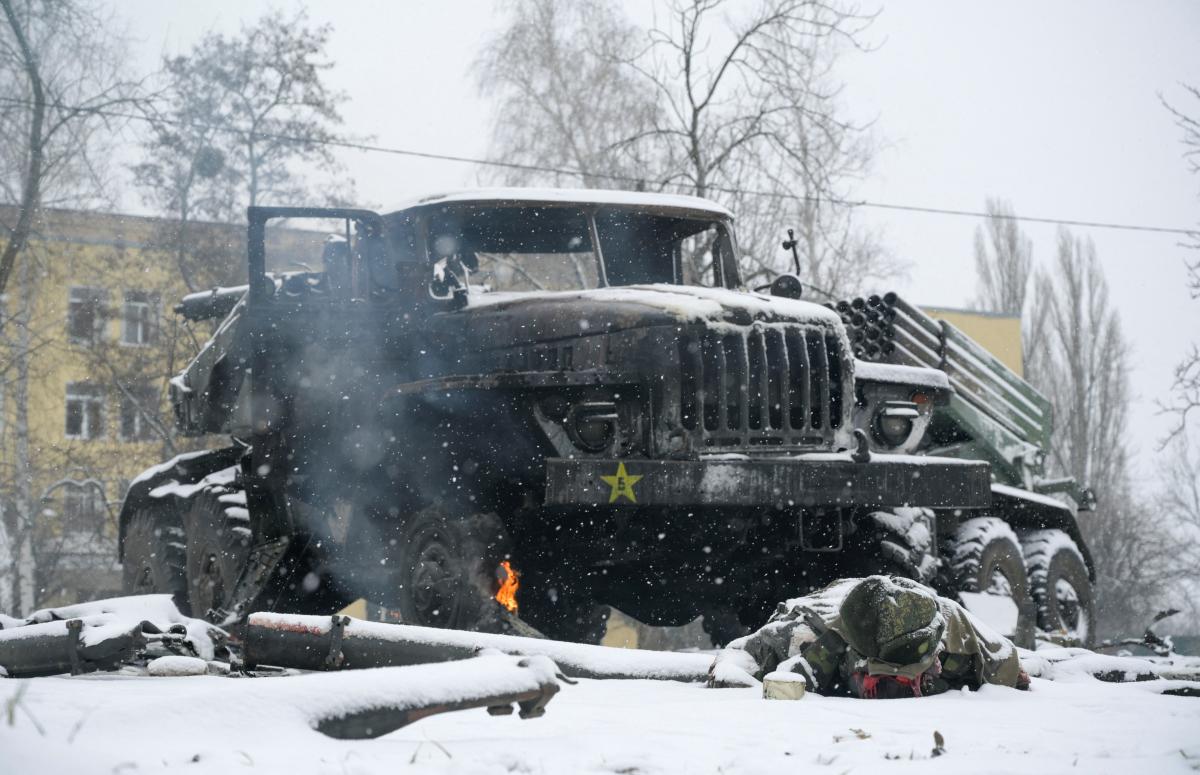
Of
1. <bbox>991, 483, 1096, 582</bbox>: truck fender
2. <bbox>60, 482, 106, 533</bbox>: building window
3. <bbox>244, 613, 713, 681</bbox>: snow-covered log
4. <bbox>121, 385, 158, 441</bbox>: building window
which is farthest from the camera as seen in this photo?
<bbox>60, 482, 106, 533</bbox>: building window

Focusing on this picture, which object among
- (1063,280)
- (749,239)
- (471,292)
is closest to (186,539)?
(471,292)

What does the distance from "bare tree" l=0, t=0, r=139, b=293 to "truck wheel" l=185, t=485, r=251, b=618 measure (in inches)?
458

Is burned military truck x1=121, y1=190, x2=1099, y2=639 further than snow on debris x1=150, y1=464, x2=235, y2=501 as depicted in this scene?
No

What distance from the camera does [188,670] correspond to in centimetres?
589

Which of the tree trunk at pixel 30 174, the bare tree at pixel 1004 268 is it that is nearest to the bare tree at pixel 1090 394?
→ the bare tree at pixel 1004 268

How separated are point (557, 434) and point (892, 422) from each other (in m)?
2.33

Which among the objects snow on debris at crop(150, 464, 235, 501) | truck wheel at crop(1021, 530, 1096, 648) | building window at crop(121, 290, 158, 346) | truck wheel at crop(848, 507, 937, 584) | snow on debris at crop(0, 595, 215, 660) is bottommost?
truck wheel at crop(1021, 530, 1096, 648)

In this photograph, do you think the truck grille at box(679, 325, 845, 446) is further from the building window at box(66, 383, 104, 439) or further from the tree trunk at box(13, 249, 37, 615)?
the building window at box(66, 383, 104, 439)

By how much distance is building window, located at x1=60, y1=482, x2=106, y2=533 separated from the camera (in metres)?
25.1

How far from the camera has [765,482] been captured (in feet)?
23.3

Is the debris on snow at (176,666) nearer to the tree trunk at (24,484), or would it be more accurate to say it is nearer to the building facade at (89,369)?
the building facade at (89,369)

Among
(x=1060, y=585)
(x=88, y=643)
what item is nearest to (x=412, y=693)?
(x=88, y=643)

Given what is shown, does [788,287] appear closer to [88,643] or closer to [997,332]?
[88,643]

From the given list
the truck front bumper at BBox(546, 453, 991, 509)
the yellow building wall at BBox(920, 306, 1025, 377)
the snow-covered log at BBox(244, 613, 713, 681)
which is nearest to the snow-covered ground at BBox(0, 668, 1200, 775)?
the snow-covered log at BBox(244, 613, 713, 681)
